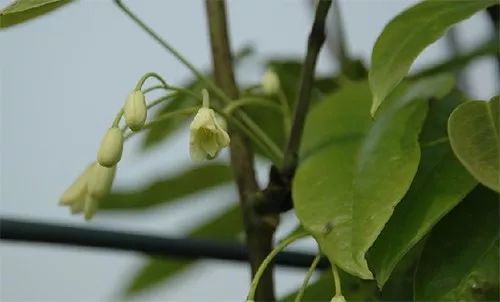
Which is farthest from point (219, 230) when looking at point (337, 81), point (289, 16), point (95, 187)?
point (289, 16)

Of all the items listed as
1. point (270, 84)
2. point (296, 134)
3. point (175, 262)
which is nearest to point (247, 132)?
point (296, 134)

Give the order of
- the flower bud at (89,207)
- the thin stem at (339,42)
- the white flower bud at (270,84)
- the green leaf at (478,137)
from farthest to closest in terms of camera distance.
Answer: the thin stem at (339,42) → the white flower bud at (270,84) → the flower bud at (89,207) → the green leaf at (478,137)

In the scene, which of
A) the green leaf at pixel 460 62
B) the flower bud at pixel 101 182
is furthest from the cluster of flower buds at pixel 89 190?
the green leaf at pixel 460 62

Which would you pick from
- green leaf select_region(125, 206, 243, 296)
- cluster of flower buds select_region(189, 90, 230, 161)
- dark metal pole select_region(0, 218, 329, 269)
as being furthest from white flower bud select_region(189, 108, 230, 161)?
green leaf select_region(125, 206, 243, 296)

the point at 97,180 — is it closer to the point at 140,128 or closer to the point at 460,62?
the point at 140,128

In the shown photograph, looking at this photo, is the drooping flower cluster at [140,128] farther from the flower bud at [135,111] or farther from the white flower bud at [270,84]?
the white flower bud at [270,84]
